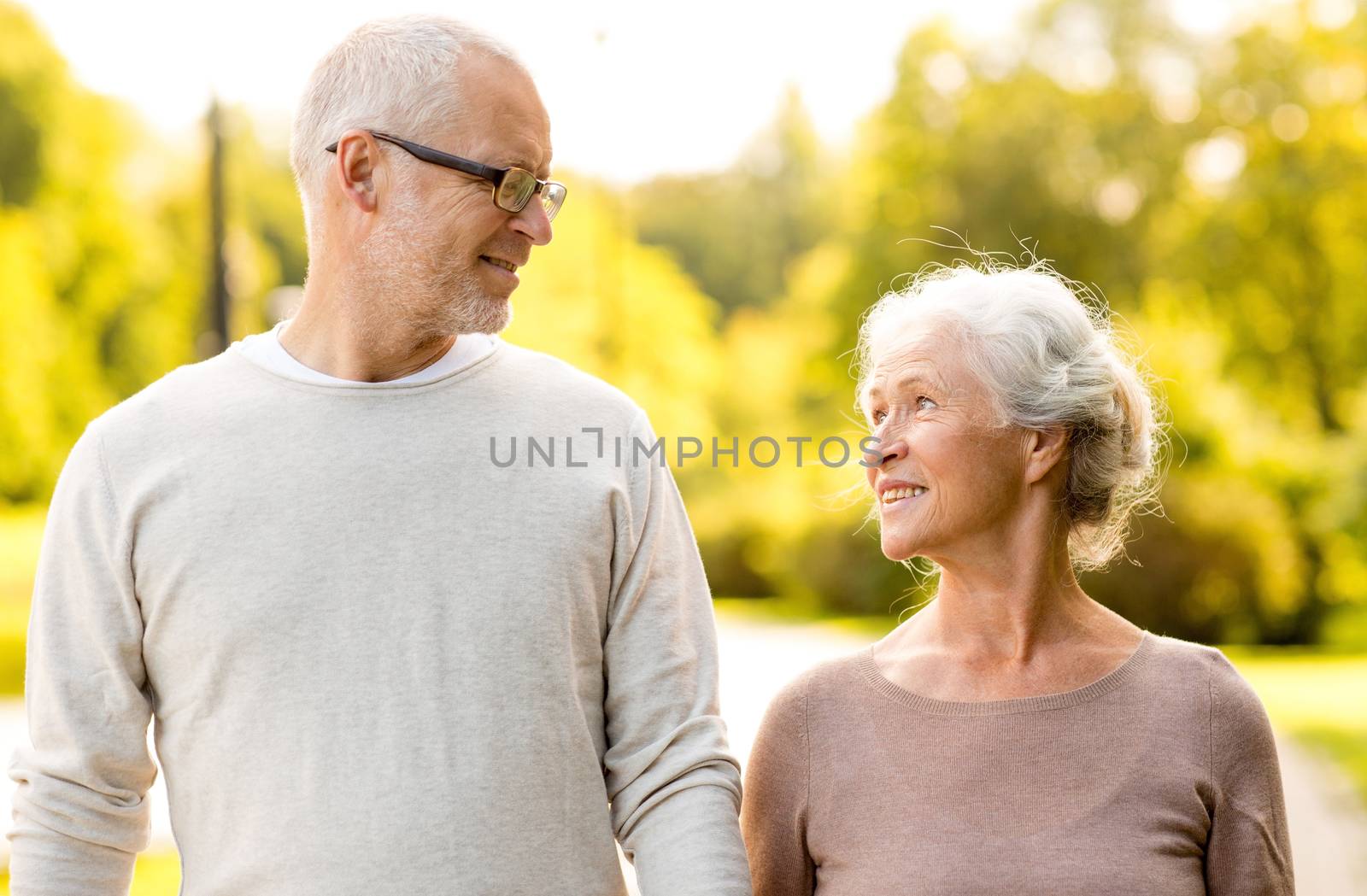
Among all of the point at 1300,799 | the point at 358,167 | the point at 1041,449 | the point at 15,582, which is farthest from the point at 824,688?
the point at 15,582

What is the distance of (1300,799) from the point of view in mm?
8164

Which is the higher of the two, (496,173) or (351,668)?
(496,173)

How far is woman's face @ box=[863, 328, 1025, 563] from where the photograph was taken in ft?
7.64

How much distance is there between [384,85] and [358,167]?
14 centimetres

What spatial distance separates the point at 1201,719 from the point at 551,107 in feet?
4.79

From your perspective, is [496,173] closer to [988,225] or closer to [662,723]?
[662,723]

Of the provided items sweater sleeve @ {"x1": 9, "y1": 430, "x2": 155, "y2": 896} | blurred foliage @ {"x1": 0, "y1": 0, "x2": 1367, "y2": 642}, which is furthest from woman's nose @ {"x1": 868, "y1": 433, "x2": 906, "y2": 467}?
blurred foliage @ {"x1": 0, "y1": 0, "x2": 1367, "y2": 642}

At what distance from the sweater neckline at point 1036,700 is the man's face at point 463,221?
94 cm

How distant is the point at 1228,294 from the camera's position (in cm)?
2462

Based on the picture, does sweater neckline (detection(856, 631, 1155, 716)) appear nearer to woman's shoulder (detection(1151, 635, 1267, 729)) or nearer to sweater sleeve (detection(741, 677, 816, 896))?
woman's shoulder (detection(1151, 635, 1267, 729))

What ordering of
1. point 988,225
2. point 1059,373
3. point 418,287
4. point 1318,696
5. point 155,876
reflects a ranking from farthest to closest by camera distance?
point 988,225 → point 1318,696 → point 155,876 → point 1059,373 → point 418,287

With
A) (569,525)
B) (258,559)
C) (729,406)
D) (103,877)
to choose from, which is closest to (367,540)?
(258,559)

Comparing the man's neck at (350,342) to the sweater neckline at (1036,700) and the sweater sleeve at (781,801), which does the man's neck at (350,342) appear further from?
the sweater neckline at (1036,700)

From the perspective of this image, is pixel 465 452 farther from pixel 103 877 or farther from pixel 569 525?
pixel 103 877
